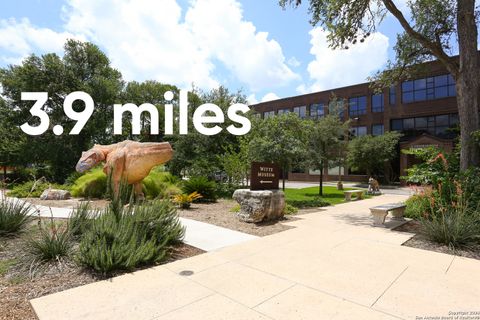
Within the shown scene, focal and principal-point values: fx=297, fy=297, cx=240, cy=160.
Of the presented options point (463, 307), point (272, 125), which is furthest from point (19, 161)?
point (463, 307)

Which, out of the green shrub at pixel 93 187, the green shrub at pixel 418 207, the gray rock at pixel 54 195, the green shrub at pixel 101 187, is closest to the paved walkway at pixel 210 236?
the green shrub at pixel 418 207

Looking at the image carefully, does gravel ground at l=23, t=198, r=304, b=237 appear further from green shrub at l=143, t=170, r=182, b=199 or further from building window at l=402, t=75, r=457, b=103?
building window at l=402, t=75, r=457, b=103

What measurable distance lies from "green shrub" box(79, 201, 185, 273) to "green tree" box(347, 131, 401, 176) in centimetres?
2703

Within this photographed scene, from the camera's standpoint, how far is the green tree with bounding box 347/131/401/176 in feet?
98.6

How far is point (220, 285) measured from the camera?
421 cm

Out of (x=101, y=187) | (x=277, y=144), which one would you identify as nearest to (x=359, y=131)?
(x=277, y=144)

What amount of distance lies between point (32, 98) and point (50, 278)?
26064 millimetres

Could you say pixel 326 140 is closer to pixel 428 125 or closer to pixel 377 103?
pixel 428 125

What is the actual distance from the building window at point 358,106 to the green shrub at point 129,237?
120 feet

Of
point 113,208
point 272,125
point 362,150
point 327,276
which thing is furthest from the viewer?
point 362,150

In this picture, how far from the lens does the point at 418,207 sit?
359 inches

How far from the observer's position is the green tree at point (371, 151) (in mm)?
30047

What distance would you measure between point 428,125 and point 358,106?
874 centimetres

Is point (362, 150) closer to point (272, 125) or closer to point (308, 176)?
point (308, 176)
